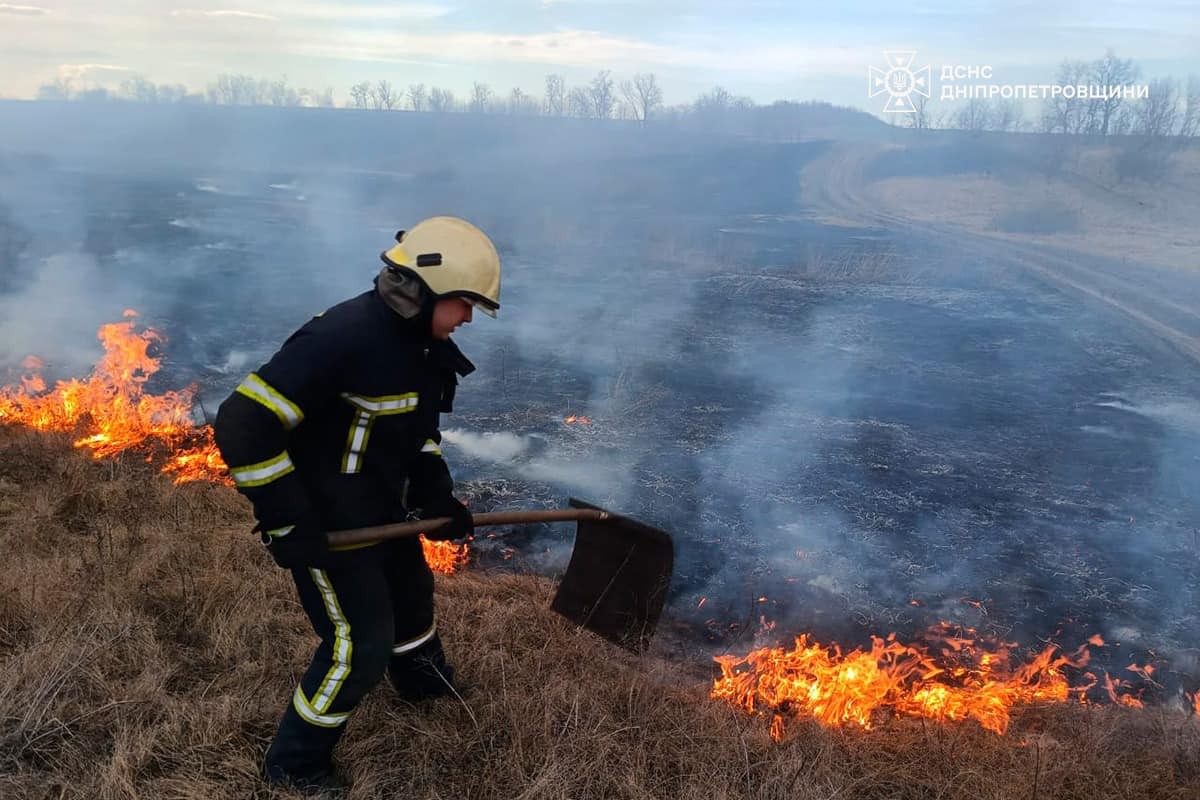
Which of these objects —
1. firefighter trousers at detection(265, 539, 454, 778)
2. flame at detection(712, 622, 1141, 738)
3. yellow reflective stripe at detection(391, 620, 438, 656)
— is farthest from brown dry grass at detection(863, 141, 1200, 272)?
firefighter trousers at detection(265, 539, 454, 778)

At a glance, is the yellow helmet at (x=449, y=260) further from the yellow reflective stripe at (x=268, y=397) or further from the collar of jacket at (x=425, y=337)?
the yellow reflective stripe at (x=268, y=397)

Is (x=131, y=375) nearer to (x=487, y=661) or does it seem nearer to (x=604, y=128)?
(x=487, y=661)

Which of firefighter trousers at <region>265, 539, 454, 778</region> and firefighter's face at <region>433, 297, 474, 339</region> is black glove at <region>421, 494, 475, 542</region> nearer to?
firefighter trousers at <region>265, 539, 454, 778</region>

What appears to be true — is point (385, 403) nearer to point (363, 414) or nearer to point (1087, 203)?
point (363, 414)

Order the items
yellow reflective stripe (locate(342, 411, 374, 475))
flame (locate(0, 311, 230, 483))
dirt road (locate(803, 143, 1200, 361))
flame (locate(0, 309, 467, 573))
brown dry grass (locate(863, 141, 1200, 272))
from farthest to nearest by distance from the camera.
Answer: brown dry grass (locate(863, 141, 1200, 272)) → dirt road (locate(803, 143, 1200, 361)) → flame (locate(0, 311, 230, 483)) → flame (locate(0, 309, 467, 573)) → yellow reflective stripe (locate(342, 411, 374, 475))

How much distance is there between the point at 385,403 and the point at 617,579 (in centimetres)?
156

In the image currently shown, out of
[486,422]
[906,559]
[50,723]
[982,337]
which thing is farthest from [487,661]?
[982,337]

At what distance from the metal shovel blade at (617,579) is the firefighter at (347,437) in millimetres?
1064

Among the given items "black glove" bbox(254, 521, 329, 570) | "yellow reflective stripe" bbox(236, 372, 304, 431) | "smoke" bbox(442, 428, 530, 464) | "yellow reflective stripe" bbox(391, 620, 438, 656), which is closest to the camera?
"yellow reflective stripe" bbox(236, 372, 304, 431)

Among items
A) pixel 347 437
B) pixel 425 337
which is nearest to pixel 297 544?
pixel 347 437

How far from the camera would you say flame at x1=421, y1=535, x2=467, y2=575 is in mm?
4886

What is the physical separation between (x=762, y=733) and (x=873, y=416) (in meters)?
5.34

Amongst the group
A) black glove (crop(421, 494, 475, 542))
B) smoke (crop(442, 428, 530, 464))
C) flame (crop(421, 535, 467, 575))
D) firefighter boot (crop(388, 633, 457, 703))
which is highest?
black glove (crop(421, 494, 475, 542))

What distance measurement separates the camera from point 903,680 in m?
3.84
